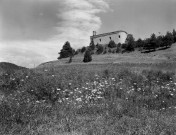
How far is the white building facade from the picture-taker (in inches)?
4264

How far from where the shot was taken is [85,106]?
7262mm

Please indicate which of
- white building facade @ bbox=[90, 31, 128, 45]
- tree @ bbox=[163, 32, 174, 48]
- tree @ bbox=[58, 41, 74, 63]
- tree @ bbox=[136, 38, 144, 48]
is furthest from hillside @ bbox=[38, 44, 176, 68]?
white building facade @ bbox=[90, 31, 128, 45]

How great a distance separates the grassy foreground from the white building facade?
97.9 metres

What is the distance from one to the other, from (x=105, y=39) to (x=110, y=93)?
104834mm

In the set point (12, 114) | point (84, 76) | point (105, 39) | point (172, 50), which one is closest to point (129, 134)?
point (12, 114)

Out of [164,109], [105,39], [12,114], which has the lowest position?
[164,109]

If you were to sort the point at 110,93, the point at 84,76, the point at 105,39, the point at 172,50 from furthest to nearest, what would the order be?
Answer: the point at 105,39 < the point at 172,50 < the point at 84,76 < the point at 110,93

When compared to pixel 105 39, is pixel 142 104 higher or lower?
lower

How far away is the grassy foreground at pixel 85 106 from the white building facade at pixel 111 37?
3855 inches

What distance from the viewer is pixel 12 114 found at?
574 cm

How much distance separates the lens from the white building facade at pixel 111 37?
10831cm

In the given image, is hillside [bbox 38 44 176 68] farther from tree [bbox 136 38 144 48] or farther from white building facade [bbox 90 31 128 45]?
white building facade [bbox 90 31 128 45]

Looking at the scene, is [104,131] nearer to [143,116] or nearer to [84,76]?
[143,116]

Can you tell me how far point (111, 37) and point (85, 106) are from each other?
10460 cm
